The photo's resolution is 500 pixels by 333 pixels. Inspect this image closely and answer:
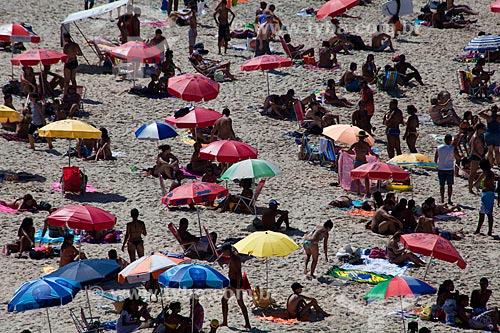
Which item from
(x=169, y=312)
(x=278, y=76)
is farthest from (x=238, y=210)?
(x=278, y=76)

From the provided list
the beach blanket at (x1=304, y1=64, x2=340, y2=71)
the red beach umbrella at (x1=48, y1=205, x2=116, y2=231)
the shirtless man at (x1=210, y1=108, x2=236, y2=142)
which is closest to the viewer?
the red beach umbrella at (x1=48, y1=205, x2=116, y2=231)

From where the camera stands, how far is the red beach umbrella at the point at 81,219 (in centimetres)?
1794

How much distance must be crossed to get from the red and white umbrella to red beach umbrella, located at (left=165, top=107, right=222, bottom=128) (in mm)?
7018

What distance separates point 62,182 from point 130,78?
6.80 meters

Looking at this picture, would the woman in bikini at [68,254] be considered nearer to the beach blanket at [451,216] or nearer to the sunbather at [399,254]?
the sunbather at [399,254]

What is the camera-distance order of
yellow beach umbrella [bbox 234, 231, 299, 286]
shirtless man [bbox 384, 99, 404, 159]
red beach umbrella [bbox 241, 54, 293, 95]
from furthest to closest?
red beach umbrella [bbox 241, 54, 293, 95]
shirtless man [bbox 384, 99, 404, 159]
yellow beach umbrella [bbox 234, 231, 299, 286]

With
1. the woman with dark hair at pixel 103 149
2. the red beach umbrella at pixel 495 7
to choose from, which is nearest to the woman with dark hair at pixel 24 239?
the woman with dark hair at pixel 103 149

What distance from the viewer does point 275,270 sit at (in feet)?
60.8

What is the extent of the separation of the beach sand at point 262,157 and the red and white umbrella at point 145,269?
32.0 inches

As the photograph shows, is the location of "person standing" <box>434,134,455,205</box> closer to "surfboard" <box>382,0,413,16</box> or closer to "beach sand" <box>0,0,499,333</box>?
"beach sand" <box>0,0,499,333</box>

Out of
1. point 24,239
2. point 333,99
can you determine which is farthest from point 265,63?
point 24,239

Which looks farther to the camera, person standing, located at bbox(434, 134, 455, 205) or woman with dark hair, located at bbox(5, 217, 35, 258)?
person standing, located at bbox(434, 134, 455, 205)

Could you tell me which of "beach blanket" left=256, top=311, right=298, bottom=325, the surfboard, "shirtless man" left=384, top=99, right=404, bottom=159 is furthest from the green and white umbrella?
the surfboard

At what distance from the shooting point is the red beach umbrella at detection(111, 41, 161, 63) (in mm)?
26734
